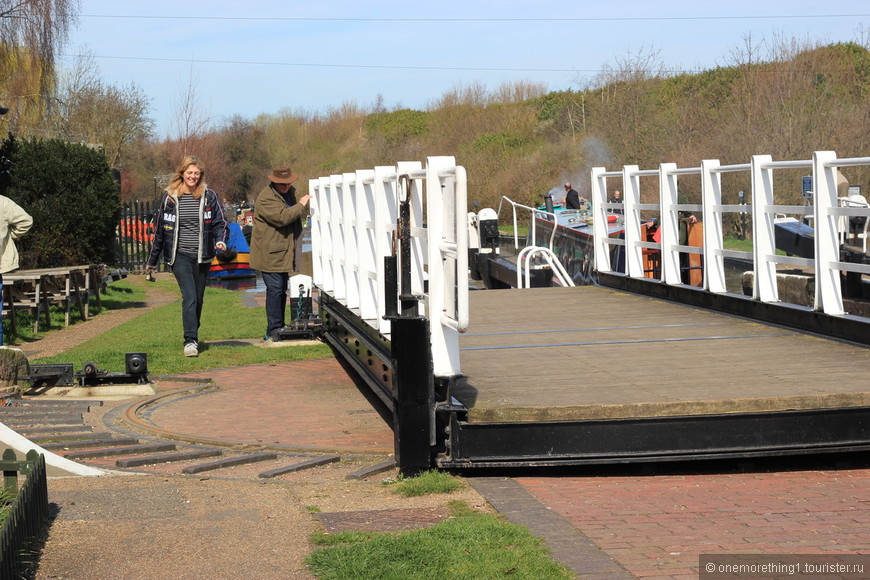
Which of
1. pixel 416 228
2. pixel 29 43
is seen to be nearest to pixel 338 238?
pixel 416 228

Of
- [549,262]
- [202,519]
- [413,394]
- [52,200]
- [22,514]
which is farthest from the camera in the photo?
[52,200]

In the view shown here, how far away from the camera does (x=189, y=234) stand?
11469mm

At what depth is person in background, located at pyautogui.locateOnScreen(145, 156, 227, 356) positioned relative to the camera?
11445mm

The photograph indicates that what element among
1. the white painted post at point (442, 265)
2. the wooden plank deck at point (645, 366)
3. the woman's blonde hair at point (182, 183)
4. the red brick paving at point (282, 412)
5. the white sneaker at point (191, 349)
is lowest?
the red brick paving at point (282, 412)

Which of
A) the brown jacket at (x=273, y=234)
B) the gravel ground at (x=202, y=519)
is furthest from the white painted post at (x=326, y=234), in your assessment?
the gravel ground at (x=202, y=519)

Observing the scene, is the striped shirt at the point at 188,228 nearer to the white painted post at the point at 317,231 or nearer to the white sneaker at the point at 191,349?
the white sneaker at the point at 191,349

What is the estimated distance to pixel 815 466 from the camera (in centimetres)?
625

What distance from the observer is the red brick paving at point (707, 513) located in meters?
4.55

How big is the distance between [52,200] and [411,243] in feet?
42.5

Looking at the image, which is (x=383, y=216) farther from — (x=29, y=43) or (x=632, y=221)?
(x=29, y=43)

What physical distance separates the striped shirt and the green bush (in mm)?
7564

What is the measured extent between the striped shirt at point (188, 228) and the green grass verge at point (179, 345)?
3.66 feet

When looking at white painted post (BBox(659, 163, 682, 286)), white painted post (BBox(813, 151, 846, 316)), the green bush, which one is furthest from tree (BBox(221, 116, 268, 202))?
white painted post (BBox(813, 151, 846, 316))

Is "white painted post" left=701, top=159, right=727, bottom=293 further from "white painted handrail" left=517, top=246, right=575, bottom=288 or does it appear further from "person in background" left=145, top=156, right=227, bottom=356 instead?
"white painted handrail" left=517, top=246, right=575, bottom=288
